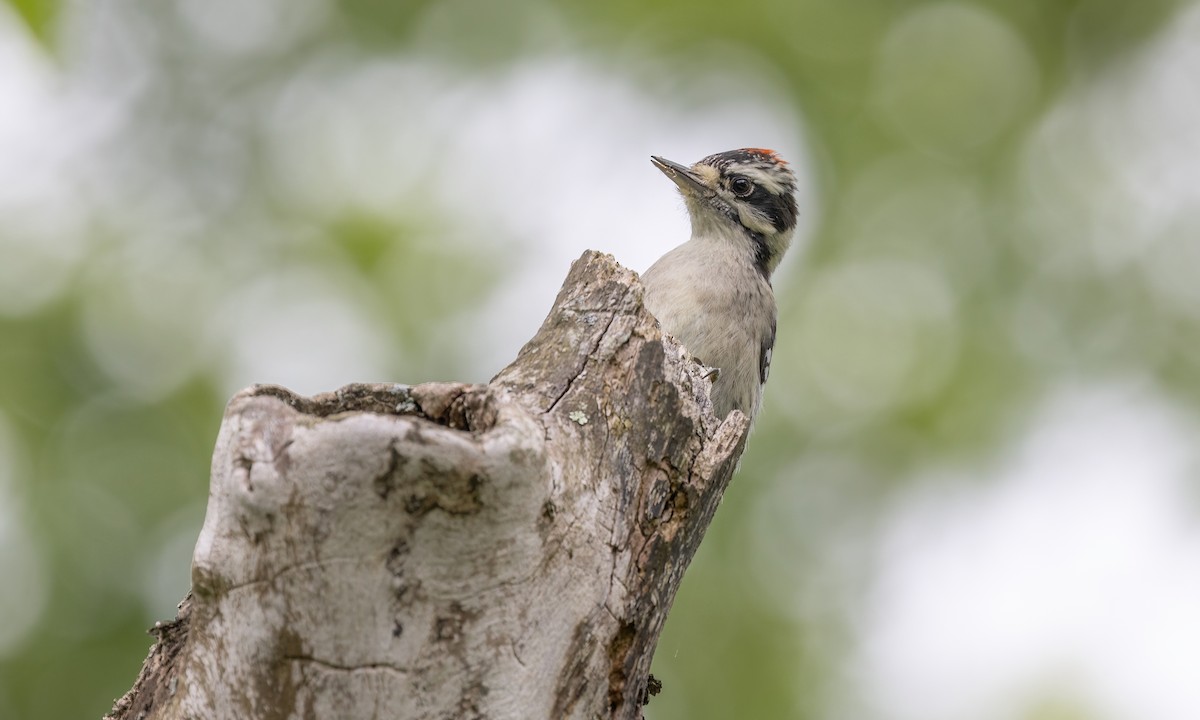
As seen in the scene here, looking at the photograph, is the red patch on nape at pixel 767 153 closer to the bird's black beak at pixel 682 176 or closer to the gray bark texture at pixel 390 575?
the bird's black beak at pixel 682 176

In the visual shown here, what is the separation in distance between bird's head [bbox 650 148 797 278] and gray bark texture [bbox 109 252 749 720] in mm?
4295

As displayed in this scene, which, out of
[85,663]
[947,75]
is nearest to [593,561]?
[85,663]

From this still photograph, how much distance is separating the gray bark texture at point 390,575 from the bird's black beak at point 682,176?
4359 millimetres

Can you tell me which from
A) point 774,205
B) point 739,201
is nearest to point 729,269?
point 739,201

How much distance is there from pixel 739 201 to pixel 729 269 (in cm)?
67

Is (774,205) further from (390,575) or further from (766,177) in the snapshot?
(390,575)

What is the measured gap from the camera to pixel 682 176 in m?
7.31

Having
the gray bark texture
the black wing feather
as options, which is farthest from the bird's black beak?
the gray bark texture

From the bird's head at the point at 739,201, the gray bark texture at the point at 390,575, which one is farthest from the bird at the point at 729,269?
the gray bark texture at the point at 390,575

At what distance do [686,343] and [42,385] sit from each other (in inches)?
173

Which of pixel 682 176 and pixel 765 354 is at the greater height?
pixel 682 176

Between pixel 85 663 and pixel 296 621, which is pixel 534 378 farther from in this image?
pixel 85 663

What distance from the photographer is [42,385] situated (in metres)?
7.97

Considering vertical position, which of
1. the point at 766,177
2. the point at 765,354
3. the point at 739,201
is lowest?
the point at 765,354
